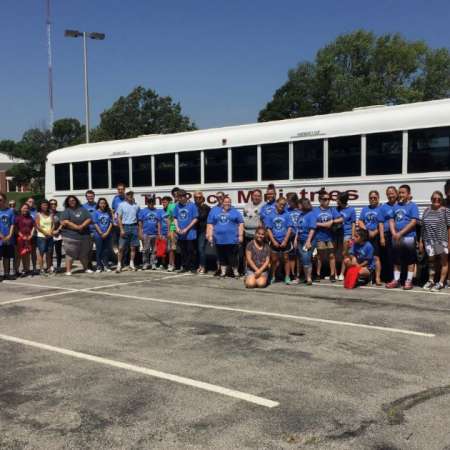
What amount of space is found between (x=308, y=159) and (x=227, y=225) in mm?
2059

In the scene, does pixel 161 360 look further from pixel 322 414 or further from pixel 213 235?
pixel 213 235

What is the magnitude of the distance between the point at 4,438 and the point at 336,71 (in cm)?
5402

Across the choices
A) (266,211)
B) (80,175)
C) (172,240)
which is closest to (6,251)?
(172,240)

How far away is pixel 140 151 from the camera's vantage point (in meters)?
13.7

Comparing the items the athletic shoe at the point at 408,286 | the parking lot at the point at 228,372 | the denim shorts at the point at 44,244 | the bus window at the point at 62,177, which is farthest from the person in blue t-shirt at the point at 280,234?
the bus window at the point at 62,177

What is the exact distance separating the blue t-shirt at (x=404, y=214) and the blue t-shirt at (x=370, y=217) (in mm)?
350

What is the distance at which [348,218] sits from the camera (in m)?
10.3

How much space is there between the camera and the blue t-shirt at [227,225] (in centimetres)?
1098

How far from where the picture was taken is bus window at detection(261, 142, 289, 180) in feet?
36.9

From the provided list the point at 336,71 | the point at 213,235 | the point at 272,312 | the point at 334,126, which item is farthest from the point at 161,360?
the point at 336,71

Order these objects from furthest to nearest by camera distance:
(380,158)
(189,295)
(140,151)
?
1. (140,151)
2. (380,158)
3. (189,295)

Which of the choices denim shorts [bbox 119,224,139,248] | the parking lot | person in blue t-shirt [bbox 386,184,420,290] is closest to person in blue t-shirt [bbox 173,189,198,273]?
denim shorts [bbox 119,224,139,248]

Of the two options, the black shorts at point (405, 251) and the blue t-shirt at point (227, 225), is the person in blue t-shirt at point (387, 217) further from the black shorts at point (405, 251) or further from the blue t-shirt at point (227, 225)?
the blue t-shirt at point (227, 225)

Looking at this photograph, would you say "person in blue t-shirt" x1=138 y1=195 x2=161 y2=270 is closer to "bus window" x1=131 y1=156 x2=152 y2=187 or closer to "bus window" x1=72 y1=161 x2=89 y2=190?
"bus window" x1=131 y1=156 x2=152 y2=187
